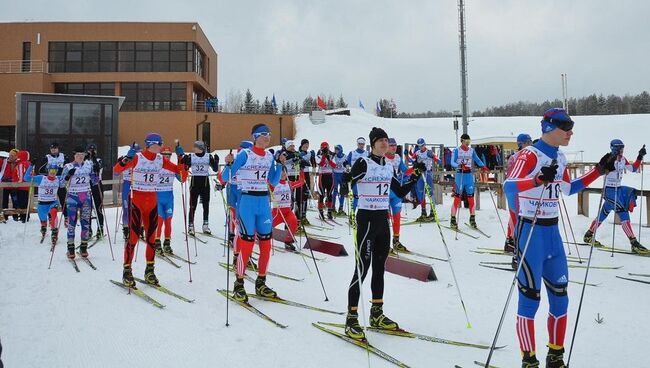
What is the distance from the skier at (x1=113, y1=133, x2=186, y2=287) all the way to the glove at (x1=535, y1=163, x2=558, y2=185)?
5.31 metres

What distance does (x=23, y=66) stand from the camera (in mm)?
37188

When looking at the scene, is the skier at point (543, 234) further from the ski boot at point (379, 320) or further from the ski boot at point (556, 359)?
the ski boot at point (379, 320)

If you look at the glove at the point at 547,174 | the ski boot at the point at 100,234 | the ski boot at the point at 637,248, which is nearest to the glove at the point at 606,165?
the glove at the point at 547,174

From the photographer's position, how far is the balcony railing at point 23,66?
36.1 metres

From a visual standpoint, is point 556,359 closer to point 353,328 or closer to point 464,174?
point 353,328

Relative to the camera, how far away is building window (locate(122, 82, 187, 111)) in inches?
1453

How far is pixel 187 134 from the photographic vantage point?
35.8m

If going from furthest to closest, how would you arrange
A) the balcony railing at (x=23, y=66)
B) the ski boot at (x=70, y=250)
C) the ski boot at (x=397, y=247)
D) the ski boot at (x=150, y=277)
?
1. the balcony railing at (x=23, y=66)
2. the ski boot at (x=397, y=247)
3. the ski boot at (x=70, y=250)
4. the ski boot at (x=150, y=277)

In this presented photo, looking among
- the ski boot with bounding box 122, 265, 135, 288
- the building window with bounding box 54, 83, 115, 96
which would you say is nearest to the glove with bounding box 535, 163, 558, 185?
the ski boot with bounding box 122, 265, 135, 288

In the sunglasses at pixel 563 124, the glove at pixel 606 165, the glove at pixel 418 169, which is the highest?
the sunglasses at pixel 563 124

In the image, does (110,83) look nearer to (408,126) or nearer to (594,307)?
(408,126)

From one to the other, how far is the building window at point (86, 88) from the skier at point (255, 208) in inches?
1408

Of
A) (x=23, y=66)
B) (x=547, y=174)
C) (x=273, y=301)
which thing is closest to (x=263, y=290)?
(x=273, y=301)

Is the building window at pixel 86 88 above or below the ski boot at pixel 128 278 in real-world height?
above
